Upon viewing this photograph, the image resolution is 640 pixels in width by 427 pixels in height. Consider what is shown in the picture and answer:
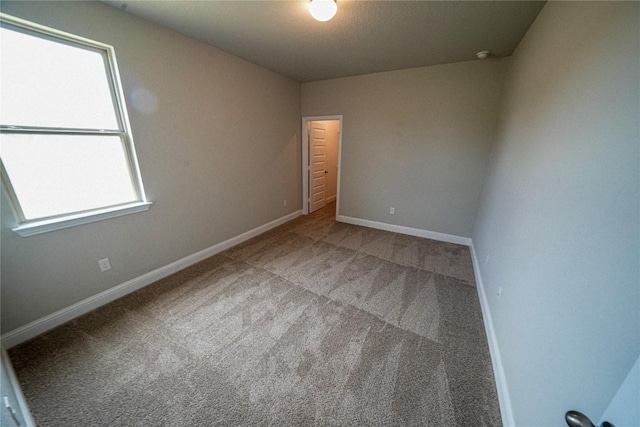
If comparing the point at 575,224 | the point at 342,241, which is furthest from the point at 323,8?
the point at 342,241

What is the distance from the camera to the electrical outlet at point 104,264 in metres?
2.08

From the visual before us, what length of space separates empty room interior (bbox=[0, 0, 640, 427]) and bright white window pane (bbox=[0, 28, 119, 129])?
0.09ft

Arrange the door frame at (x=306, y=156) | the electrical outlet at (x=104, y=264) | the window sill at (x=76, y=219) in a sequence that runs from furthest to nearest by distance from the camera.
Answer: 1. the door frame at (x=306, y=156)
2. the electrical outlet at (x=104, y=264)
3. the window sill at (x=76, y=219)

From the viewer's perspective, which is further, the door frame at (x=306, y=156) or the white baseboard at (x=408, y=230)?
the door frame at (x=306, y=156)

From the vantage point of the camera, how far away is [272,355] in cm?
164

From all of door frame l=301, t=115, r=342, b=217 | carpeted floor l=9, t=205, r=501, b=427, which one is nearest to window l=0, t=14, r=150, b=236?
carpeted floor l=9, t=205, r=501, b=427

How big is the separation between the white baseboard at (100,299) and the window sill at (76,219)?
706mm

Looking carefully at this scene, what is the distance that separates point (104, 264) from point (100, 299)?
0.33 meters

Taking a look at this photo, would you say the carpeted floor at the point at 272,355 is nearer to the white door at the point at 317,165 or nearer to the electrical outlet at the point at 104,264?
the electrical outlet at the point at 104,264

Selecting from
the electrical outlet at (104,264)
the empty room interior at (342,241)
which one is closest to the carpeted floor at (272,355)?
the empty room interior at (342,241)

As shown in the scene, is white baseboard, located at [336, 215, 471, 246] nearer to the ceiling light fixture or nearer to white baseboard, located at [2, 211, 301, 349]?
white baseboard, located at [2, 211, 301, 349]

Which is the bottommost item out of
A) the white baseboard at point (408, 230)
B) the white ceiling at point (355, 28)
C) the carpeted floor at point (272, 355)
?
the carpeted floor at point (272, 355)

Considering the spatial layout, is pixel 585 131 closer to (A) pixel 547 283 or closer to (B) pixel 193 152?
(A) pixel 547 283

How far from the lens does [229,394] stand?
4.55ft
